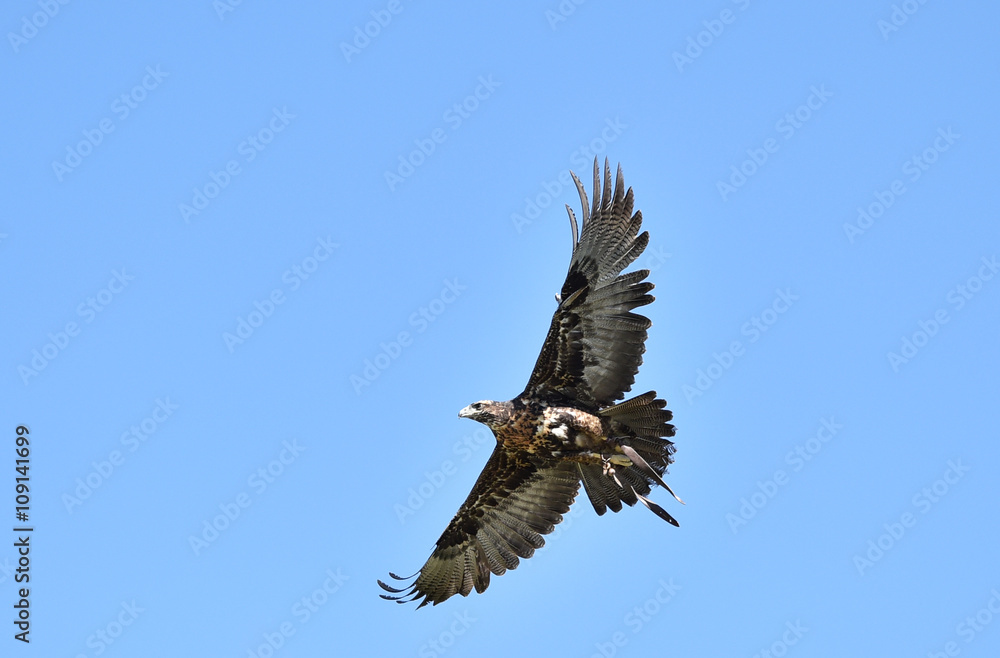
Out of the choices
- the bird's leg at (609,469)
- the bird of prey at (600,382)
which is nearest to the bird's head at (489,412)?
the bird of prey at (600,382)

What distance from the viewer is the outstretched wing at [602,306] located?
1794cm

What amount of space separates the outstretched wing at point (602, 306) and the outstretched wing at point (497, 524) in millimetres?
1913

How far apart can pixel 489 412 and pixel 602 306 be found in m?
2.15

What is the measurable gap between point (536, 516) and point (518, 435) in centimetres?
189

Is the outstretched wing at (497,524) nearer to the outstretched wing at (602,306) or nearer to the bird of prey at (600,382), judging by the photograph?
the bird of prey at (600,382)

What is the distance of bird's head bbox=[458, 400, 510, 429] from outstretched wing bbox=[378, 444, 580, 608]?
1331 millimetres

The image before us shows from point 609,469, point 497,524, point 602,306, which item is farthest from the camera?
point 497,524

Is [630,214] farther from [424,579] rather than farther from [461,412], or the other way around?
[424,579]

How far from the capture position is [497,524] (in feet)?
65.9

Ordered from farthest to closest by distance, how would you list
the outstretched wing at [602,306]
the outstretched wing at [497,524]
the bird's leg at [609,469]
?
1. the outstretched wing at [497,524]
2. the bird's leg at [609,469]
3. the outstretched wing at [602,306]

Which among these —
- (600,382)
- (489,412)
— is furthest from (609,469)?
(489,412)

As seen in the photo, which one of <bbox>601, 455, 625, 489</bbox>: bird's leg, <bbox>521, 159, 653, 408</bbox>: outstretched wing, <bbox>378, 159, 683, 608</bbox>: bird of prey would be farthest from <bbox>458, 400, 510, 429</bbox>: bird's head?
<bbox>601, 455, 625, 489</bbox>: bird's leg

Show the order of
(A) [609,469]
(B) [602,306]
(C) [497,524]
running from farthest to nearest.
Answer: (C) [497,524] → (A) [609,469] → (B) [602,306]

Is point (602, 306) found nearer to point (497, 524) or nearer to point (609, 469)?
point (609, 469)
